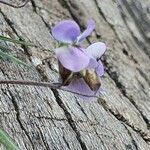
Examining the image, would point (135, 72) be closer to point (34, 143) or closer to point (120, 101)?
point (120, 101)

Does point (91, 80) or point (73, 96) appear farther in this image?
point (73, 96)

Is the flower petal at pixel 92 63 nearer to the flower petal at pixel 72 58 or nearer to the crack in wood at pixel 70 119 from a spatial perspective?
the flower petal at pixel 72 58

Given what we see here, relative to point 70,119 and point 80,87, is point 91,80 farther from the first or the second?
point 70,119

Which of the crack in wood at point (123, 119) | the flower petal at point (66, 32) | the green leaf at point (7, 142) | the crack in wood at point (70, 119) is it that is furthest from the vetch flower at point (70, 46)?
the crack in wood at point (123, 119)

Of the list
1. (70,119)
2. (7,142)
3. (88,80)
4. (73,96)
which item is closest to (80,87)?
(88,80)

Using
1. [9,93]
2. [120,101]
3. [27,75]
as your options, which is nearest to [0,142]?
[9,93]

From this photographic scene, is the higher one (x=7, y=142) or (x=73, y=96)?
(x=7, y=142)
